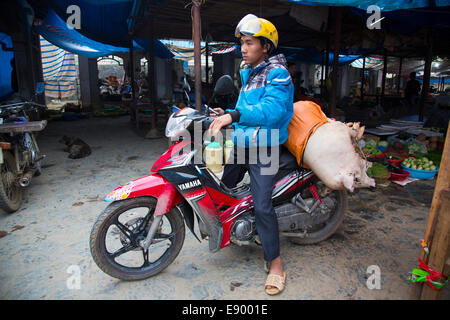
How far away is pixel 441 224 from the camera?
176 cm

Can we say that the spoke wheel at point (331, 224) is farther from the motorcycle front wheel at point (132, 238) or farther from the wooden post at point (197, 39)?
the wooden post at point (197, 39)

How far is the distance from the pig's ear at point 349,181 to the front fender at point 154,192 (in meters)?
1.28

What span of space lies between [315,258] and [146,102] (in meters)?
8.78

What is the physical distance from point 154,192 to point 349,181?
57.3 inches

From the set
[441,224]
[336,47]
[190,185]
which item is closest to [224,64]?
[336,47]

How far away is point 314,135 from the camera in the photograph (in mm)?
2367

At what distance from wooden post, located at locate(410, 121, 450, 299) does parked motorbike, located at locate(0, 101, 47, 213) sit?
13.2 ft

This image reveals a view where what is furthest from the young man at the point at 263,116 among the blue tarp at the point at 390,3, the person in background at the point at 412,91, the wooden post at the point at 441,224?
the person in background at the point at 412,91

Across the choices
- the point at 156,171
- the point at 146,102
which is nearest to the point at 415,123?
the point at 156,171

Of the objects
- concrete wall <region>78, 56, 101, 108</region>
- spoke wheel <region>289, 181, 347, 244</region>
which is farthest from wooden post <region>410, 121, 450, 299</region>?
concrete wall <region>78, 56, 101, 108</region>

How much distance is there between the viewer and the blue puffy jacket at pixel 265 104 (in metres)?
2.07

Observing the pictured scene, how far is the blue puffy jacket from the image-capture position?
207cm

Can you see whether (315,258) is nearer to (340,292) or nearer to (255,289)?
(340,292)

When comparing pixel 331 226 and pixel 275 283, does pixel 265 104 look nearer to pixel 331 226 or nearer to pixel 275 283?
pixel 275 283
